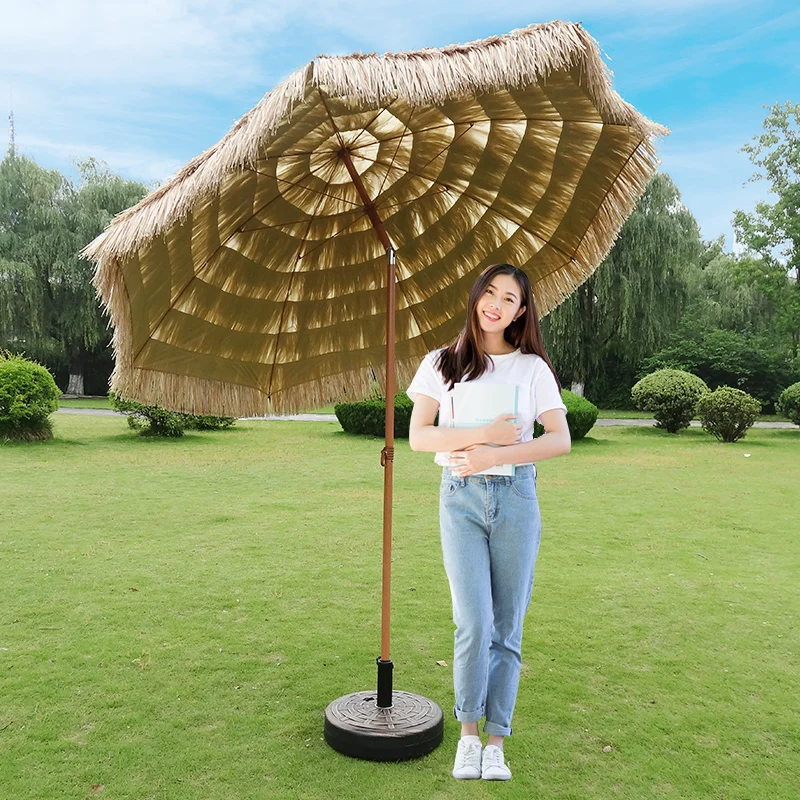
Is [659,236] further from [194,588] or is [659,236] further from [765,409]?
[194,588]

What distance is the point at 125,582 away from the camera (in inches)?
203

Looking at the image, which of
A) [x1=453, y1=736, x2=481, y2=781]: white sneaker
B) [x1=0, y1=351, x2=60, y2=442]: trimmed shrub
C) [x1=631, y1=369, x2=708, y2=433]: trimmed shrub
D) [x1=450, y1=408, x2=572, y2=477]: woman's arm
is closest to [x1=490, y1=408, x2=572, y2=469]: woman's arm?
[x1=450, y1=408, x2=572, y2=477]: woman's arm

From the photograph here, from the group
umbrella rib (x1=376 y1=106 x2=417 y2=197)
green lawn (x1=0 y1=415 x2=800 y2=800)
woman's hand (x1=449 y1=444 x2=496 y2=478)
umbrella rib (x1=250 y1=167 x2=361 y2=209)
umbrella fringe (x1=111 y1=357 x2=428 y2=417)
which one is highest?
umbrella rib (x1=376 y1=106 x2=417 y2=197)

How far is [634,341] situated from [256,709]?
19428 mm

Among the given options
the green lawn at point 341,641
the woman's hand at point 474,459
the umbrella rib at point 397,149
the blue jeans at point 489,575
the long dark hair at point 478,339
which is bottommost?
the green lawn at point 341,641

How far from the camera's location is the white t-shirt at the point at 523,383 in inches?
98.5

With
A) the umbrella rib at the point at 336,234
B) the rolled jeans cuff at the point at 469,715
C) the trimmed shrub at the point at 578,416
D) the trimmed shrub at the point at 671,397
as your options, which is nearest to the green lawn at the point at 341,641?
the rolled jeans cuff at the point at 469,715

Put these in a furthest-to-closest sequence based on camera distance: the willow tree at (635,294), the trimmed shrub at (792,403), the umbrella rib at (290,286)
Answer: the willow tree at (635,294) → the trimmed shrub at (792,403) → the umbrella rib at (290,286)

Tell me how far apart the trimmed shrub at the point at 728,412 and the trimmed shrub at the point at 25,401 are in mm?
10539

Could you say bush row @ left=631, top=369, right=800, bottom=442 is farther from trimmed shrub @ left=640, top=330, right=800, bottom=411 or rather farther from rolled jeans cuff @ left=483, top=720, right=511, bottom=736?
rolled jeans cuff @ left=483, top=720, right=511, bottom=736

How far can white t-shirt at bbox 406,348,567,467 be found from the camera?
8.21 ft

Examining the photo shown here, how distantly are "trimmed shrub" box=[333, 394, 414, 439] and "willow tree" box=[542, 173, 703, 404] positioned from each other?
293 inches

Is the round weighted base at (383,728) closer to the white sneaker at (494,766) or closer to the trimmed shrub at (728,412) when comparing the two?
the white sneaker at (494,766)

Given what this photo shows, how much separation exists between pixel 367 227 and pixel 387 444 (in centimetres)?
92
